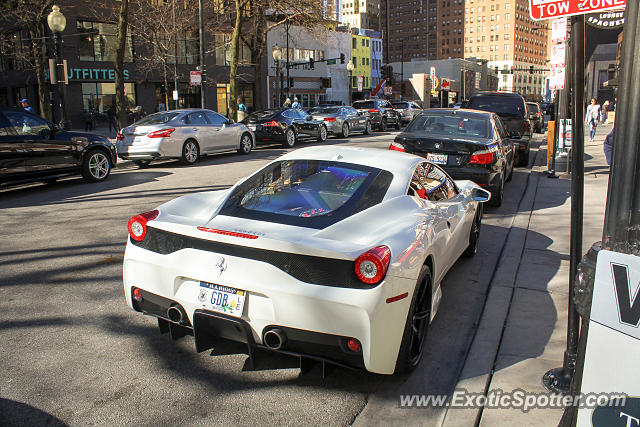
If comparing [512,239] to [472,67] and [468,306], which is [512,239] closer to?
[468,306]

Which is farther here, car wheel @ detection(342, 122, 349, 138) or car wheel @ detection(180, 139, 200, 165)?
car wheel @ detection(342, 122, 349, 138)

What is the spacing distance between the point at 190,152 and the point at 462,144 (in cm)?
887

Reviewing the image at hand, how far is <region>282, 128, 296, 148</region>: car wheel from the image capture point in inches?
798

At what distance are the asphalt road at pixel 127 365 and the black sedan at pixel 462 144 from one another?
8.35 ft

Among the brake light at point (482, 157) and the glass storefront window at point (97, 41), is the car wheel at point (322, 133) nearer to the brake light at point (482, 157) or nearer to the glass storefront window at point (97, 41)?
the brake light at point (482, 157)

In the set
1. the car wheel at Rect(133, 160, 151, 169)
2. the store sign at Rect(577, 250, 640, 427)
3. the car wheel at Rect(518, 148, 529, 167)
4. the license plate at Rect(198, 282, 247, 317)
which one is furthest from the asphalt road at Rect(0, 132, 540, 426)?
the car wheel at Rect(518, 148, 529, 167)

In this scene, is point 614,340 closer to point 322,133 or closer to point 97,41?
point 322,133

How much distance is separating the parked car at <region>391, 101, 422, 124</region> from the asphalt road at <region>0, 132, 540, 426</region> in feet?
104

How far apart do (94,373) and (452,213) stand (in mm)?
3200

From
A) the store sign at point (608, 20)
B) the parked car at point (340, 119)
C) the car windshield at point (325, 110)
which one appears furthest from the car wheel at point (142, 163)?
the store sign at point (608, 20)

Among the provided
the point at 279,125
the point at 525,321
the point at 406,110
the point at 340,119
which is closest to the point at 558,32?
the point at 525,321

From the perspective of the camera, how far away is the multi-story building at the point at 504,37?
532ft

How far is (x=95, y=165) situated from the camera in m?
11.9

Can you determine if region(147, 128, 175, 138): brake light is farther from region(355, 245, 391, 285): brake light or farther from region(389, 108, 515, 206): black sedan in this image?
region(355, 245, 391, 285): brake light
